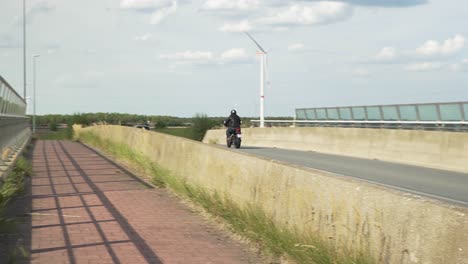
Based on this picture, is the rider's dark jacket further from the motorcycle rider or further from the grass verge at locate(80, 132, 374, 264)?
the grass verge at locate(80, 132, 374, 264)

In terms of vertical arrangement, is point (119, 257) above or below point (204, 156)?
below

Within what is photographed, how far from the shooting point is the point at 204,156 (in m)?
11.7

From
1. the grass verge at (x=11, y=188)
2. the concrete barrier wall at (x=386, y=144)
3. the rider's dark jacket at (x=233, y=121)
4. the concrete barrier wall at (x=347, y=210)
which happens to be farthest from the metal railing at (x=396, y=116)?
the concrete barrier wall at (x=347, y=210)

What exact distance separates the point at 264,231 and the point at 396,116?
23.8 metres

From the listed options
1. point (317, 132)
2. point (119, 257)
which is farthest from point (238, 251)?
point (317, 132)

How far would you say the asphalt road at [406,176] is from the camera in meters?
14.5

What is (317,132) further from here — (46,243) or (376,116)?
(46,243)

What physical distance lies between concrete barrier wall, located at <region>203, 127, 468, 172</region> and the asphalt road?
0.62 m

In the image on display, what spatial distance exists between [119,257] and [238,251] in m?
1.41

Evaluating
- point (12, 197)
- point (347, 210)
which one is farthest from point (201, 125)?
point (347, 210)

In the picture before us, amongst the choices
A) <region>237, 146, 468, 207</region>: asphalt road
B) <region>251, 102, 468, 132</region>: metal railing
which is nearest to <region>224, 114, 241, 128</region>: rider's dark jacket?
<region>251, 102, 468, 132</region>: metal railing

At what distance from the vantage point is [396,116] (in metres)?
30.8

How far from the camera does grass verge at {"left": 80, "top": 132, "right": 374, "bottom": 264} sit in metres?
6.39

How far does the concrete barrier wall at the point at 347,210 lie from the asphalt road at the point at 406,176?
16.0ft
